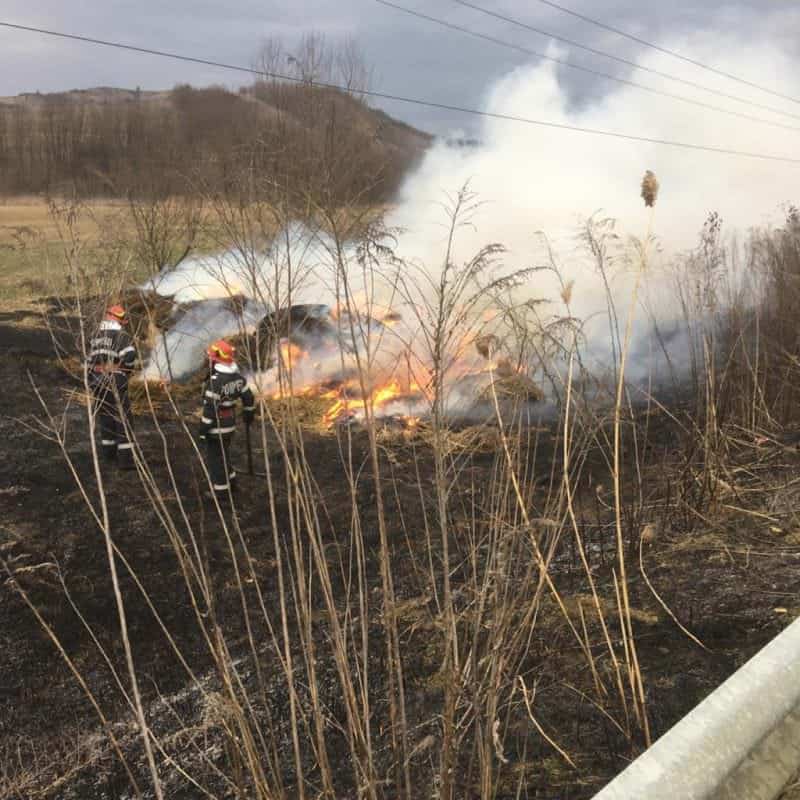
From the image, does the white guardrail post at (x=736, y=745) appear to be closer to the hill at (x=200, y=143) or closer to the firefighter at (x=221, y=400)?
the hill at (x=200, y=143)

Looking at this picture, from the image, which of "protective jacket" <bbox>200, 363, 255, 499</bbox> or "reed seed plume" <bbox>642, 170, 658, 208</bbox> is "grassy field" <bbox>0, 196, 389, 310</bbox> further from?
"protective jacket" <bbox>200, 363, 255, 499</bbox>

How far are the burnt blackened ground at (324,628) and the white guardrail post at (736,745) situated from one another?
1.70 ft

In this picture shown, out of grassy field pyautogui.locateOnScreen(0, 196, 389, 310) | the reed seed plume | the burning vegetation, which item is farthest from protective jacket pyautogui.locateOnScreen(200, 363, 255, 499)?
the reed seed plume

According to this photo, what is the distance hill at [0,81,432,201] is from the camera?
3.04m

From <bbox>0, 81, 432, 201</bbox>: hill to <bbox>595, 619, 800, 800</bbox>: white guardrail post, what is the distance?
1714mm

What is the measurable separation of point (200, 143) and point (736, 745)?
627 inches

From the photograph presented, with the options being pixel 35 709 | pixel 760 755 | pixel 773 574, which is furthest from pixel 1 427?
pixel 760 755

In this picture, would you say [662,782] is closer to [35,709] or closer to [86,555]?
[35,709]

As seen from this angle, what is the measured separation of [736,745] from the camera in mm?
1718

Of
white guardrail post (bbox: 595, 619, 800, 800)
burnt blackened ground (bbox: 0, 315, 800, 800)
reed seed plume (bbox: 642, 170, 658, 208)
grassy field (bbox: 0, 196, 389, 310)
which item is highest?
reed seed plume (bbox: 642, 170, 658, 208)

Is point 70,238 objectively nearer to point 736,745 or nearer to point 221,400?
point 736,745

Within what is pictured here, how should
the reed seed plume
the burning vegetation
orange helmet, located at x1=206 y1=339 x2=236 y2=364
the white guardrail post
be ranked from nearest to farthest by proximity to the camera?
1. the white guardrail post
2. the burning vegetation
3. the reed seed plume
4. orange helmet, located at x1=206 y1=339 x2=236 y2=364

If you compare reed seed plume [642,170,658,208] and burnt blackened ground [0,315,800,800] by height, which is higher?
reed seed plume [642,170,658,208]

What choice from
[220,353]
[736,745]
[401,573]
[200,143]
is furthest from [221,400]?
[200,143]
